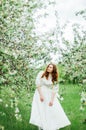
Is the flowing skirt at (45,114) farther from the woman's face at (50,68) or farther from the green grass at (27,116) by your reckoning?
the woman's face at (50,68)

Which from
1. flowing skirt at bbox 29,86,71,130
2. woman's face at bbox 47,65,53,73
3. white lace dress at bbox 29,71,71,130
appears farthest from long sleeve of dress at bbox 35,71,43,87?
flowing skirt at bbox 29,86,71,130

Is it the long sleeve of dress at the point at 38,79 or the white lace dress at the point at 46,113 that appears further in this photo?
the white lace dress at the point at 46,113

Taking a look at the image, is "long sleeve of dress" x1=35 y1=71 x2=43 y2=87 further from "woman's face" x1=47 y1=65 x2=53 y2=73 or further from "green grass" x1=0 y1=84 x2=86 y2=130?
"green grass" x1=0 y1=84 x2=86 y2=130

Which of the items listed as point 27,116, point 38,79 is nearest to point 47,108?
point 38,79

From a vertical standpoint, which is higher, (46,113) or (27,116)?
(46,113)

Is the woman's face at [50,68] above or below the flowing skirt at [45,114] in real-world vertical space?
above

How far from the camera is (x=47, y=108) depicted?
14.2 metres

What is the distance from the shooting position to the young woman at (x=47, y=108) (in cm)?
1409

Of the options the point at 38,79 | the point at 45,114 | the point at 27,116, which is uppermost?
the point at 38,79

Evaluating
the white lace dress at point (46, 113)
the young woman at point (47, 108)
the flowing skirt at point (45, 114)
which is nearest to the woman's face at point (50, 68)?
Answer: the young woman at point (47, 108)

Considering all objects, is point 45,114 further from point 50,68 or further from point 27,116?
point 27,116

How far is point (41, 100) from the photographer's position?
14180 millimetres

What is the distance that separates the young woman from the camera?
555 inches

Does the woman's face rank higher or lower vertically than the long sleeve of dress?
higher
